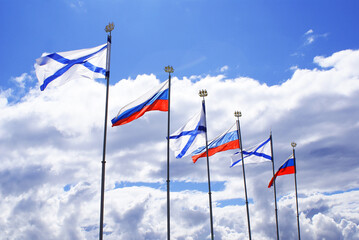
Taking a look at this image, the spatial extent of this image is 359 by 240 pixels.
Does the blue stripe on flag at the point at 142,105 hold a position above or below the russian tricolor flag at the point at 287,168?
above

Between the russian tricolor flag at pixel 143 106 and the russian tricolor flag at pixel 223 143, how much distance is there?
8.52 m

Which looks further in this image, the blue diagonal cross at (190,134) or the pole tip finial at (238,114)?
the pole tip finial at (238,114)

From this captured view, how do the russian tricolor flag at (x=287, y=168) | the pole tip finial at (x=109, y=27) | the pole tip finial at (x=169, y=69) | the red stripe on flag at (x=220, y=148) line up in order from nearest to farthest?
the pole tip finial at (x=109, y=27)
the pole tip finial at (x=169, y=69)
the red stripe on flag at (x=220, y=148)
the russian tricolor flag at (x=287, y=168)

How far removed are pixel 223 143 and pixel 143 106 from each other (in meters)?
13.3

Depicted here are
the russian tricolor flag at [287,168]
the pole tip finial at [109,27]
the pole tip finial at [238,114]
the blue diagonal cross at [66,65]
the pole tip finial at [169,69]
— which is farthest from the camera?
the russian tricolor flag at [287,168]

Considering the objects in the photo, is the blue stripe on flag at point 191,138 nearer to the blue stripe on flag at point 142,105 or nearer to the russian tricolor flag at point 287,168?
the blue stripe on flag at point 142,105

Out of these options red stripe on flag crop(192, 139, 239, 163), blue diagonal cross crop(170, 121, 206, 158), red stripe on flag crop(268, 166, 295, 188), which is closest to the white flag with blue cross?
blue diagonal cross crop(170, 121, 206, 158)

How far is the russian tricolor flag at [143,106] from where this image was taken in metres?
25.9

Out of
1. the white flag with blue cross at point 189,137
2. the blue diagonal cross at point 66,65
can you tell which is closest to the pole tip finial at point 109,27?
the blue diagonal cross at point 66,65

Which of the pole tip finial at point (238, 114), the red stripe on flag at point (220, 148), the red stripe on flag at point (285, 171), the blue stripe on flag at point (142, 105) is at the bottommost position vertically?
the red stripe on flag at point (285, 171)

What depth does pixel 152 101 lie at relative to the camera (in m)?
27.6

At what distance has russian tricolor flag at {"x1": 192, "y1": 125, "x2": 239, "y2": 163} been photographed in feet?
115

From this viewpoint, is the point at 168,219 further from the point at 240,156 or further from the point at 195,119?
the point at 240,156

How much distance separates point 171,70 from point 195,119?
551 centimetres
